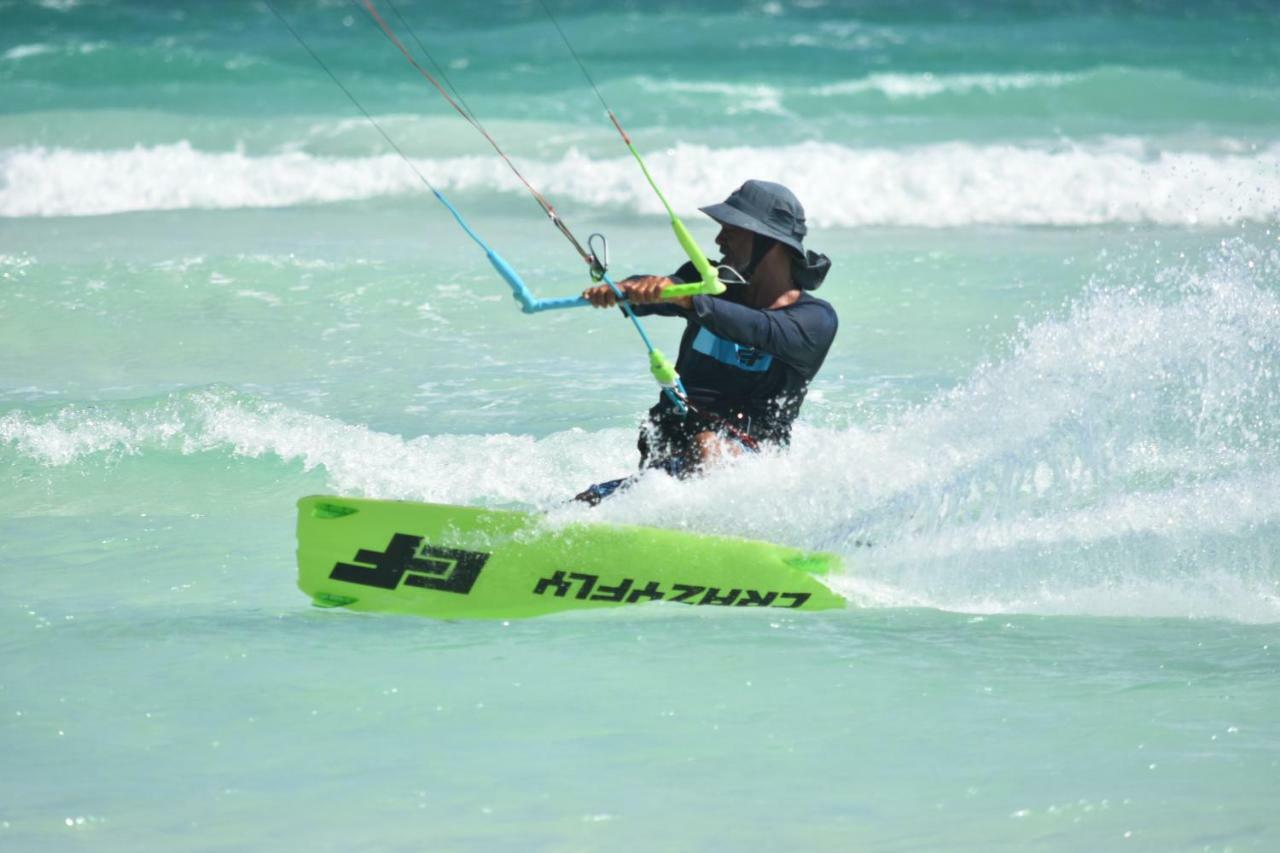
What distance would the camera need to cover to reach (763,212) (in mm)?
5055

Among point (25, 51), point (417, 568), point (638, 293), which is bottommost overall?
point (417, 568)

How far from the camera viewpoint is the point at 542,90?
19.7 meters

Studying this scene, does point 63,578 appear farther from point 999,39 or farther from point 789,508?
point 999,39

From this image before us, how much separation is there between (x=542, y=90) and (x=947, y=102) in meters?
4.95

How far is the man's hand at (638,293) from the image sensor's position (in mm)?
4829

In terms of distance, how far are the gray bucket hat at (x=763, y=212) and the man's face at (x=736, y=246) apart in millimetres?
48

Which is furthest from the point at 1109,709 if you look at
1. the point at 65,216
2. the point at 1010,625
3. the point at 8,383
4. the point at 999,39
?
the point at 999,39

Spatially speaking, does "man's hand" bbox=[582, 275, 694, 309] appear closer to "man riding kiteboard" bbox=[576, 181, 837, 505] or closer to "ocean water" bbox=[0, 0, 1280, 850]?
"man riding kiteboard" bbox=[576, 181, 837, 505]

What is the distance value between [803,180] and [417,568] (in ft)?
34.5

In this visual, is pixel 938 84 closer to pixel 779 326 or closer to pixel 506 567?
pixel 779 326

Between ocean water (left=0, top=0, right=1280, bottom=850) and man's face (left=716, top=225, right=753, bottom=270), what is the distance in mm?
717

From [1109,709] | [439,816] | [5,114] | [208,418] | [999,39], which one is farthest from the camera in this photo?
[999,39]

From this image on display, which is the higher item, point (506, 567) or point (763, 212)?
point (763, 212)

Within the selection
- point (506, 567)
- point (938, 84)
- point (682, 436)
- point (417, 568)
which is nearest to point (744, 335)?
point (682, 436)
